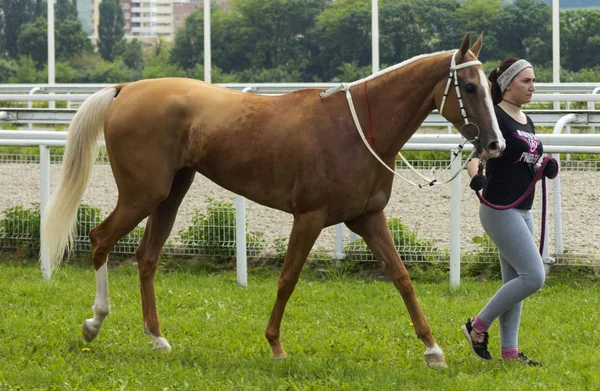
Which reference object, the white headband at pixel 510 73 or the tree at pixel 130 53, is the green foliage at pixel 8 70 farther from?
the white headband at pixel 510 73

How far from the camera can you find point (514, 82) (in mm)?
5582

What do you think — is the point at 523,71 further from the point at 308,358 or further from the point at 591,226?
the point at 591,226

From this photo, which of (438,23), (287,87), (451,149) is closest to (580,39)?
(438,23)

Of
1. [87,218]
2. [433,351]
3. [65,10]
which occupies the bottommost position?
[433,351]

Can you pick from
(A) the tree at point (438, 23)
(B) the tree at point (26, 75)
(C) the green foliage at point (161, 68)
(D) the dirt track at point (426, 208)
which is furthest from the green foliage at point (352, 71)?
(D) the dirt track at point (426, 208)

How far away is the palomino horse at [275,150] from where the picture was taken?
5.64m

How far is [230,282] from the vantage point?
8328 millimetres

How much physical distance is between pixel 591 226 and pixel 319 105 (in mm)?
Answer: 3215

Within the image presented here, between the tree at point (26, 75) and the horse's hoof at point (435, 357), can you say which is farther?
the tree at point (26, 75)

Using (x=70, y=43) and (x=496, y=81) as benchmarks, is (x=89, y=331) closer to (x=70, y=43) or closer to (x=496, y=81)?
(x=496, y=81)

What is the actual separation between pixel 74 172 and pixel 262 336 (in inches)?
64.2

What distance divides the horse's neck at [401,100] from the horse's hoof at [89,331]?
2.16 m

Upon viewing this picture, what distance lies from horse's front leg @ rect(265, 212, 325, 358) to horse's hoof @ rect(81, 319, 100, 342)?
1.15 metres

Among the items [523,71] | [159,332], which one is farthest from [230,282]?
[523,71]
